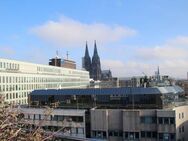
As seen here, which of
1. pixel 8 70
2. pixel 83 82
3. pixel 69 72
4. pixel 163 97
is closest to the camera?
pixel 163 97

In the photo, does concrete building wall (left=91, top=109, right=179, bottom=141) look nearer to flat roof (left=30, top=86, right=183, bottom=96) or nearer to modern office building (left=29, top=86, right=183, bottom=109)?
modern office building (left=29, top=86, right=183, bottom=109)

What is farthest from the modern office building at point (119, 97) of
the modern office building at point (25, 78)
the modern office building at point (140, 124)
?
the modern office building at point (25, 78)

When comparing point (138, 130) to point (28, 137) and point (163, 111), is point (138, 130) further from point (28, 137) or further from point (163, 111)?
point (28, 137)

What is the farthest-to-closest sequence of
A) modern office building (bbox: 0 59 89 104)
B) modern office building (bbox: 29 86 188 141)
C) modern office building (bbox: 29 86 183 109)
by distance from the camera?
modern office building (bbox: 0 59 89 104)
modern office building (bbox: 29 86 183 109)
modern office building (bbox: 29 86 188 141)

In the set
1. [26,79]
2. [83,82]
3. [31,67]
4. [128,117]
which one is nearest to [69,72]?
[83,82]

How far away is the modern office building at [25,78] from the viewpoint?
9276 cm

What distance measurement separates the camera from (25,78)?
104 m

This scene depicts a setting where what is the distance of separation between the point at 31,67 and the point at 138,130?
231ft

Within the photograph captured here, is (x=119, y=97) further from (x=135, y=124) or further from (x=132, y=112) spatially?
(x=135, y=124)

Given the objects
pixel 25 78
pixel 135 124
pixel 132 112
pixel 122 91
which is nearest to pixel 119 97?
pixel 122 91

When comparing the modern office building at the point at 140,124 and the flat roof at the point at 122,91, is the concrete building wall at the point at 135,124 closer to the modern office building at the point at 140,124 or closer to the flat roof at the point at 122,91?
the modern office building at the point at 140,124

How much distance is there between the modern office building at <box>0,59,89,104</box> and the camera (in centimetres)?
9276

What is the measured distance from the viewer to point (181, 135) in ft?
168

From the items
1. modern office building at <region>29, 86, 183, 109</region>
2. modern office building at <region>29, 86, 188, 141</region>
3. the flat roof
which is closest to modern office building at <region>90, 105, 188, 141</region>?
modern office building at <region>29, 86, 188, 141</region>
